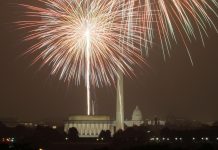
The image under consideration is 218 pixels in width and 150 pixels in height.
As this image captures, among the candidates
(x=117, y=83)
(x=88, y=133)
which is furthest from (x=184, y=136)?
(x=88, y=133)

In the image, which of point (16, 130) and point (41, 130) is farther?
point (16, 130)

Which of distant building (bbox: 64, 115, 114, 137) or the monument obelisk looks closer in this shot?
the monument obelisk

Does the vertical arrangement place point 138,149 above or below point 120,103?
below

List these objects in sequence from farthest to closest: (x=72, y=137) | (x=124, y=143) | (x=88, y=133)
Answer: (x=88, y=133), (x=72, y=137), (x=124, y=143)

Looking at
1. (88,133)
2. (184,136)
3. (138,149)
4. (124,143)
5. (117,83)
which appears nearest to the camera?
(138,149)

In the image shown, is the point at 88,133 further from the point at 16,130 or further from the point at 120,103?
the point at 120,103

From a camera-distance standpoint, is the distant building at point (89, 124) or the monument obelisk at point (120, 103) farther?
the distant building at point (89, 124)

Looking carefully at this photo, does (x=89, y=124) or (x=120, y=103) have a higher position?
(x=89, y=124)

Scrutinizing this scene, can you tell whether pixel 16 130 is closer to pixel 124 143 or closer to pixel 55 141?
pixel 55 141

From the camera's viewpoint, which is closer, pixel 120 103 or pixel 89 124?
pixel 120 103
